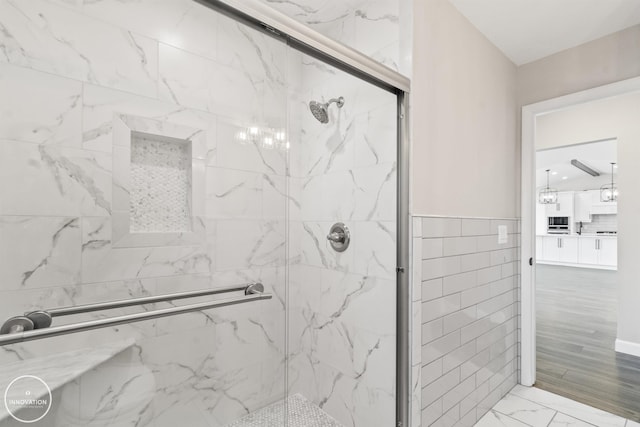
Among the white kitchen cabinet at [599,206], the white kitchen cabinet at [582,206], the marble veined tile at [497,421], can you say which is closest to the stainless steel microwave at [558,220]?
the white kitchen cabinet at [582,206]

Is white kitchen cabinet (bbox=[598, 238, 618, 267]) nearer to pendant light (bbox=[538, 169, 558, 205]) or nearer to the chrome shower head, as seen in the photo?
pendant light (bbox=[538, 169, 558, 205])

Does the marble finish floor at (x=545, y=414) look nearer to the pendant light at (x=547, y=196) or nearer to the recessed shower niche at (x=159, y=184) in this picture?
the recessed shower niche at (x=159, y=184)

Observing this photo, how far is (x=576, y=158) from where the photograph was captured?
701cm

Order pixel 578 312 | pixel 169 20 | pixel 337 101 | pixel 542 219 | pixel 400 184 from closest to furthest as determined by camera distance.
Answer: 1. pixel 169 20
2. pixel 400 184
3. pixel 337 101
4. pixel 578 312
5. pixel 542 219

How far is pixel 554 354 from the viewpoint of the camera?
9.71ft

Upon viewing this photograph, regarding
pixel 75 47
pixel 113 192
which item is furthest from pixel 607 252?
pixel 75 47

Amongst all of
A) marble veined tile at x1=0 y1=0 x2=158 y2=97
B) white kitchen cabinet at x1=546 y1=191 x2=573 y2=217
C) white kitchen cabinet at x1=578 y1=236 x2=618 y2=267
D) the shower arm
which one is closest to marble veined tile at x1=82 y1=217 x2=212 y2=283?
marble veined tile at x1=0 y1=0 x2=158 y2=97

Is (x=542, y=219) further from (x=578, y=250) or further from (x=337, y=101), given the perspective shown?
(x=337, y=101)

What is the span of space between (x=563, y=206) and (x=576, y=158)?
4611mm

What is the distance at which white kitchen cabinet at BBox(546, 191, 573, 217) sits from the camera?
34.7 feet

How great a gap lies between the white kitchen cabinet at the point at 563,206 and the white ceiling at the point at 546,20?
10596 mm

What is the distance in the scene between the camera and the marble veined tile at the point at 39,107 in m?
0.74

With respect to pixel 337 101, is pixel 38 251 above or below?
below

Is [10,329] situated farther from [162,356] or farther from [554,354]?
[554,354]
